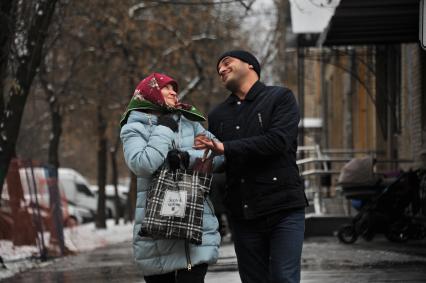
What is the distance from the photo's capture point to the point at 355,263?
1285 cm

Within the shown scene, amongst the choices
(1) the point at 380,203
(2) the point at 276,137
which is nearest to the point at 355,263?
(1) the point at 380,203

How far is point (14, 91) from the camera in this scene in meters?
15.9

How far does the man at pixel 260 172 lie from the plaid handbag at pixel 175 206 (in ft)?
0.92

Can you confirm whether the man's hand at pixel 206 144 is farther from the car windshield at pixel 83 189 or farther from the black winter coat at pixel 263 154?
the car windshield at pixel 83 189

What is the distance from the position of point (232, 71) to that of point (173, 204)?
92cm

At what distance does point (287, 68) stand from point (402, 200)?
30.7m

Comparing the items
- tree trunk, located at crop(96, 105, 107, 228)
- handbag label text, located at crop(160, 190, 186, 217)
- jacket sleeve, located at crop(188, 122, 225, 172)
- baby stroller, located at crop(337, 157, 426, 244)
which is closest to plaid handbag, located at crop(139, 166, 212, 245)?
handbag label text, located at crop(160, 190, 186, 217)

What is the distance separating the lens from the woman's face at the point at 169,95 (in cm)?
616

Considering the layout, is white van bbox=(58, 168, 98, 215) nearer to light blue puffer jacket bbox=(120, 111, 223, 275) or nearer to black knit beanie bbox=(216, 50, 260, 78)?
black knit beanie bbox=(216, 50, 260, 78)

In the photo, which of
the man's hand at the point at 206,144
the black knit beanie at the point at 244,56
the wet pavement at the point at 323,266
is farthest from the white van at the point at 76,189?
the man's hand at the point at 206,144

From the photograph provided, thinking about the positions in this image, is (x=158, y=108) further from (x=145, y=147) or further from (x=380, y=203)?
(x=380, y=203)

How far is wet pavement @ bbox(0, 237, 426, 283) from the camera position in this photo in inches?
442

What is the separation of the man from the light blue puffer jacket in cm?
26

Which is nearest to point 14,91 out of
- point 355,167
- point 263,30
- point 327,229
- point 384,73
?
point 355,167
